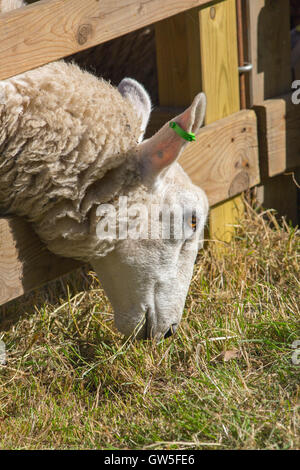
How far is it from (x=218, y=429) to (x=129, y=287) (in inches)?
34.6

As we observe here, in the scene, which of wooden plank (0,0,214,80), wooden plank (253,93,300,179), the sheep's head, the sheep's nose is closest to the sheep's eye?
the sheep's head

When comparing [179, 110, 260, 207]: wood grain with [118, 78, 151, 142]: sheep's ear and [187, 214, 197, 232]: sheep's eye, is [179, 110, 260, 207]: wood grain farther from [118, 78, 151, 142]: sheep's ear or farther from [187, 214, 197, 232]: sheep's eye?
[187, 214, 197, 232]: sheep's eye

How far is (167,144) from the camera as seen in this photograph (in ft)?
9.50

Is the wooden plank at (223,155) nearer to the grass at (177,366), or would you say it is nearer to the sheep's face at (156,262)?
the grass at (177,366)

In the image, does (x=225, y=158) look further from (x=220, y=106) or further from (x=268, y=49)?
(x=268, y=49)

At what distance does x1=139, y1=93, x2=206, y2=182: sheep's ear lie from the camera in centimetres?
278

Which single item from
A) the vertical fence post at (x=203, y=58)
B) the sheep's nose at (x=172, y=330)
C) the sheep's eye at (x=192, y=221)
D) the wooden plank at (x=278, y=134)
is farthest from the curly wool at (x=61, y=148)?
the wooden plank at (x=278, y=134)

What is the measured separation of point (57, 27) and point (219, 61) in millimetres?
1529

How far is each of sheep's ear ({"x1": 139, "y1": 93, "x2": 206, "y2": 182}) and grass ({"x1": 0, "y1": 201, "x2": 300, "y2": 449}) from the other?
2.72 ft

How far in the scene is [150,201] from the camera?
3096mm

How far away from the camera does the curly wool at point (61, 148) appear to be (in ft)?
9.25

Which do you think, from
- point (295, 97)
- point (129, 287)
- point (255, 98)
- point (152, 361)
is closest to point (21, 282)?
point (129, 287)

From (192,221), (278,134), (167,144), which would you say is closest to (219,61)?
(278,134)

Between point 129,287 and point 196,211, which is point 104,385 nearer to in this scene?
point 129,287
